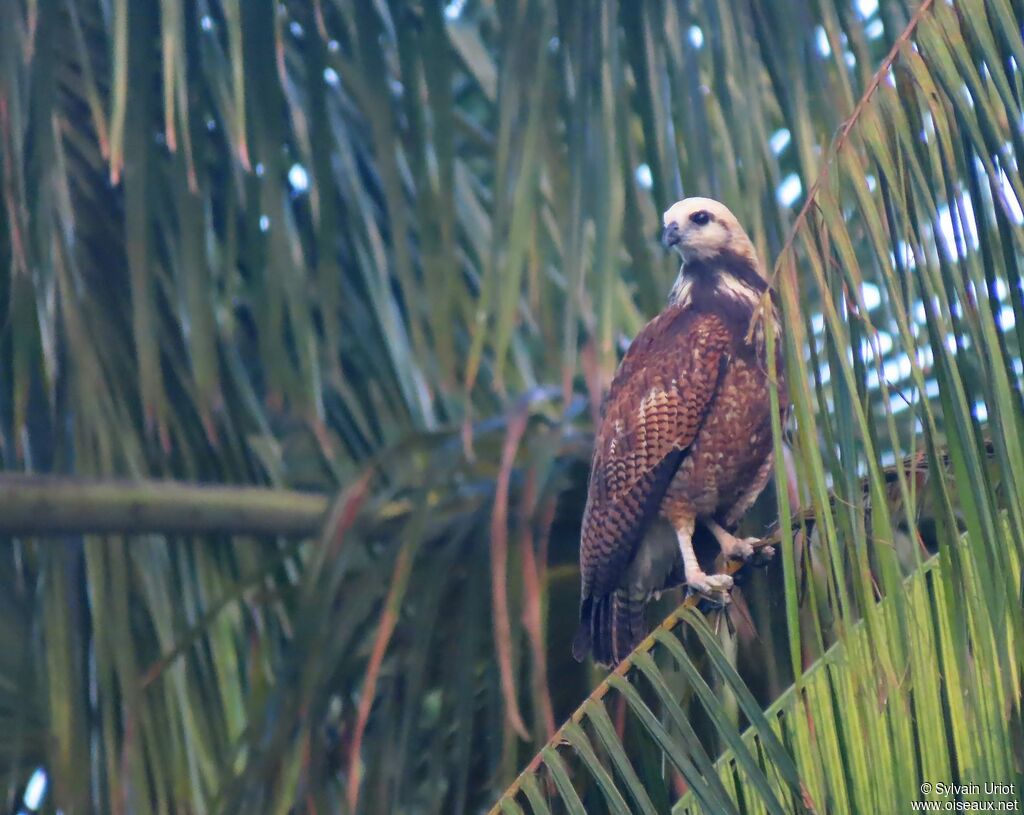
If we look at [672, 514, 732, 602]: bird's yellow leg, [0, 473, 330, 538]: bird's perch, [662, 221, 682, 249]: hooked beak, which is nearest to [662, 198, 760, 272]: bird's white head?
[662, 221, 682, 249]: hooked beak

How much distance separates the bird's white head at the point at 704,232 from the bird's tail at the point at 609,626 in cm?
50

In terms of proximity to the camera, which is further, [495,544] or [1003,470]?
[495,544]

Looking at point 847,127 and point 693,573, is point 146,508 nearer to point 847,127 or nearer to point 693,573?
point 693,573

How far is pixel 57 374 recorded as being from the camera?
2.54 meters

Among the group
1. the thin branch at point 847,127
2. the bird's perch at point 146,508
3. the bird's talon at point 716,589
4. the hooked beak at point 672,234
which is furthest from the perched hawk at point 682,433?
the thin branch at point 847,127

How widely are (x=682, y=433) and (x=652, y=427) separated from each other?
0.14ft

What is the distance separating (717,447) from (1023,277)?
2.85 ft

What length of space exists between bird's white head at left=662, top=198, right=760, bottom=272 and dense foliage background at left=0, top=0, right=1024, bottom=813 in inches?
1.1

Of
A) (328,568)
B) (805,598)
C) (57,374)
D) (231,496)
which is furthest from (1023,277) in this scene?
(57,374)

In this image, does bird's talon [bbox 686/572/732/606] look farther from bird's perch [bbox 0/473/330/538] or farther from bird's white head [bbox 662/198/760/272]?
bird's perch [bbox 0/473/330/538]

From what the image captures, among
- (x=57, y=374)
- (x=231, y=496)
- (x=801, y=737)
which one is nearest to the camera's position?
(x=801, y=737)

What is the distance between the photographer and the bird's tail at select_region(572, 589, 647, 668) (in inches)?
78.4

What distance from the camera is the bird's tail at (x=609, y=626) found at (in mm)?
1991

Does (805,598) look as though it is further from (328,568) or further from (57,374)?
(57,374)
